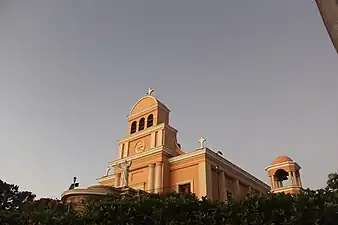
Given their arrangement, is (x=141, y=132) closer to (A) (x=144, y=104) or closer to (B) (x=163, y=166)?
A: (A) (x=144, y=104)

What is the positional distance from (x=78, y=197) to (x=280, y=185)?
1748cm

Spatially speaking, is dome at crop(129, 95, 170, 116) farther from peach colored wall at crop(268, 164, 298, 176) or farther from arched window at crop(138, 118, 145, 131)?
peach colored wall at crop(268, 164, 298, 176)

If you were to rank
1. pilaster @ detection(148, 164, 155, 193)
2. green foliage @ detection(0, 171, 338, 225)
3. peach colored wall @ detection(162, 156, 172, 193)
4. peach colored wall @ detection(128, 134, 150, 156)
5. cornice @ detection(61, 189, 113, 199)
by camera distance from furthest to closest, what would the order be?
peach colored wall @ detection(128, 134, 150, 156)
peach colored wall @ detection(162, 156, 172, 193)
pilaster @ detection(148, 164, 155, 193)
cornice @ detection(61, 189, 113, 199)
green foliage @ detection(0, 171, 338, 225)

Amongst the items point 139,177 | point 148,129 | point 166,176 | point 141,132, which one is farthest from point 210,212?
point 141,132

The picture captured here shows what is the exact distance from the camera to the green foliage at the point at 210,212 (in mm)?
9523

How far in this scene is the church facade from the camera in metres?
20.5

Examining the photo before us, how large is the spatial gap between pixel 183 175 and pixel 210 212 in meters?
10.5

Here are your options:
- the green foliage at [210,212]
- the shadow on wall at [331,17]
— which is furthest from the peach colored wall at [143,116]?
the shadow on wall at [331,17]

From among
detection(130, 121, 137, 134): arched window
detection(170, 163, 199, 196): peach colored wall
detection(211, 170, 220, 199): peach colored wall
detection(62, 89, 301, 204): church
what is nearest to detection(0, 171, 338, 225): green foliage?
detection(62, 89, 301, 204): church

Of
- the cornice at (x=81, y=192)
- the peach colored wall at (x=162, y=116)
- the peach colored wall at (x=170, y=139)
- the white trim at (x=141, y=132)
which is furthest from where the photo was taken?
the peach colored wall at (x=162, y=116)

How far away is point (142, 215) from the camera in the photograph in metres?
10.5

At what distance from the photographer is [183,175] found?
69.2ft

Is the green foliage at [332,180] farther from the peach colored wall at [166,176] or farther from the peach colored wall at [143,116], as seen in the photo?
the peach colored wall at [143,116]

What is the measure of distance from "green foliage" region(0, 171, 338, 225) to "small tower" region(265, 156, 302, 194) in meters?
16.9
